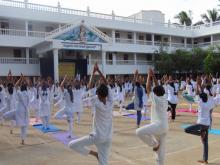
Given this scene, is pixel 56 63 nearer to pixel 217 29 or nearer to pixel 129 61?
pixel 129 61

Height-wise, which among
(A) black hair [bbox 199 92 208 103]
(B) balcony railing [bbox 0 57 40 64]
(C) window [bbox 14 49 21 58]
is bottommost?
(A) black hair [bbox 199 92 208 103]

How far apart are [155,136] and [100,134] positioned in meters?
1.22

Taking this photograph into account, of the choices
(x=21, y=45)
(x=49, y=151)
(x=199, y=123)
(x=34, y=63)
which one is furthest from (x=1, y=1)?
(x=199, y=123)

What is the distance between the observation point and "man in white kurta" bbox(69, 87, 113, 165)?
6141mm

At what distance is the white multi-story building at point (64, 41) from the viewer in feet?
101

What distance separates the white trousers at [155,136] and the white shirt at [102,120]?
0.74m

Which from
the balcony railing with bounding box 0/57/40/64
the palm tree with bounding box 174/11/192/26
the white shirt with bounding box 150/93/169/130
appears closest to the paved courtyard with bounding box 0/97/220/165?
the white shirt with bounding box 150/93/169/130

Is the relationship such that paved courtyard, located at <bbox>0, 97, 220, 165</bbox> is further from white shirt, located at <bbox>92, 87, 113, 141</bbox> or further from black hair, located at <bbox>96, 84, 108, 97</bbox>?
black hair, located at <bbox>96, 84, 108, 97</bbox>

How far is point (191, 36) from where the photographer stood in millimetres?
49312

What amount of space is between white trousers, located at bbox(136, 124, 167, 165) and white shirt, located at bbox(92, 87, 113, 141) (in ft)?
2.42

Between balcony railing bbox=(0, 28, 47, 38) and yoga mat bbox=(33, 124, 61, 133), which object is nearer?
yoga mat bbox=(33, 124, 61, 133)

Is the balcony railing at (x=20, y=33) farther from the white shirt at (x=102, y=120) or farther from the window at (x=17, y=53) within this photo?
the white shirt at (x=102, y=120)

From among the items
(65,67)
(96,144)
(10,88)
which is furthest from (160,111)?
(65,67)

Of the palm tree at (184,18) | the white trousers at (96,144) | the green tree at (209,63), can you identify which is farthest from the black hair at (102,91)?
the palm tree at (184,18)
